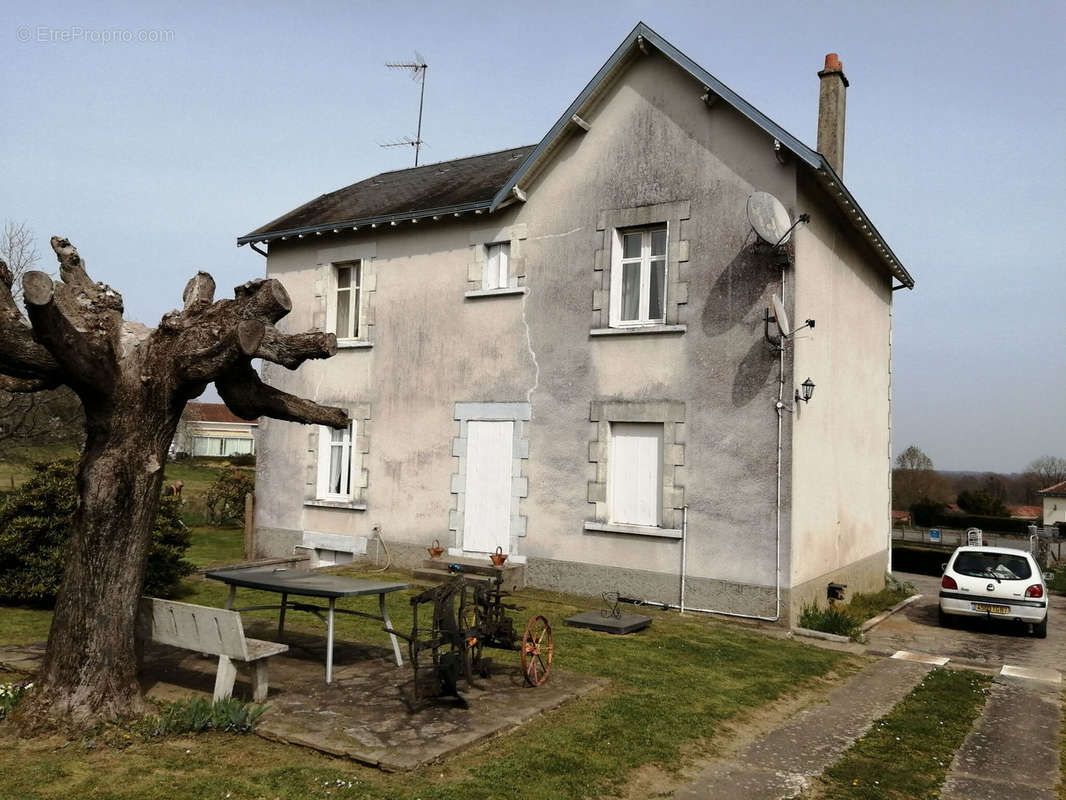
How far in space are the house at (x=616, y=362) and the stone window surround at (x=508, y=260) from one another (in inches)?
1.5

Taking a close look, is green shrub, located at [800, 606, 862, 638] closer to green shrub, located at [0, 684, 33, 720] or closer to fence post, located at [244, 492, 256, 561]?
green shrub, located at [0, 684, 33, 720]

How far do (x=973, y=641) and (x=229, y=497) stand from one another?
1995 centimetres

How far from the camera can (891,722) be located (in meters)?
7.87

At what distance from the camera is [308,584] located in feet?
26.3

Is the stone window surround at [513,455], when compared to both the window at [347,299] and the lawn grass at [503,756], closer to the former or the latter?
the window at [347,299]

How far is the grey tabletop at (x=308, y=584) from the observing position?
296 inches

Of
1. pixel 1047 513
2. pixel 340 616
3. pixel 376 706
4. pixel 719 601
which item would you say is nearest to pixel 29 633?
pixel 340 616

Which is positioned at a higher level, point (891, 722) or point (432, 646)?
point (432, 646)

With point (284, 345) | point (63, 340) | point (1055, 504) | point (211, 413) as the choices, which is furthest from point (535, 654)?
point (211, 413)

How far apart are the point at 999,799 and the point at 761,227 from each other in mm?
7771

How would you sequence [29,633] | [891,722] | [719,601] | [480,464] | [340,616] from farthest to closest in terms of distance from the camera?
[480,464]
[719,601]
[340,616]
[29,633]
[891,722]

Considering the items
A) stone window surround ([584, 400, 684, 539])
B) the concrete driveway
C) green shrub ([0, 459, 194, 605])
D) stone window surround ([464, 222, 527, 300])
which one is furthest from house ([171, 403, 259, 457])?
the concrete driveway

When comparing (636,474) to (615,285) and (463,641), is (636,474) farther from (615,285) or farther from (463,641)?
(463,641)

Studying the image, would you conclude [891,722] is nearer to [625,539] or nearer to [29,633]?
[625,539]
